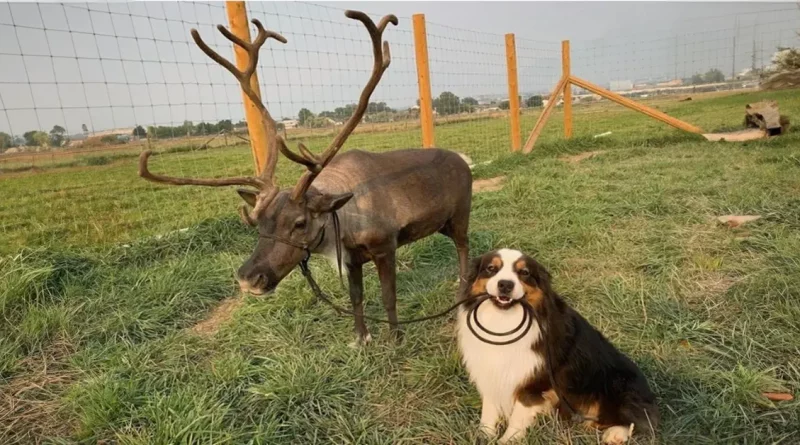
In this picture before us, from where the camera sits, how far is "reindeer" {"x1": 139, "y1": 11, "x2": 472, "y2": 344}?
2.69 metres

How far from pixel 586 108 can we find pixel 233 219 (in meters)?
22.7

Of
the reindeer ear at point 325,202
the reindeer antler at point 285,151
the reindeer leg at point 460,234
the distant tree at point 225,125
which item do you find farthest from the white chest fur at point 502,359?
the distant tree at point 225,125

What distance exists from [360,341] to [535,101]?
12756 mm

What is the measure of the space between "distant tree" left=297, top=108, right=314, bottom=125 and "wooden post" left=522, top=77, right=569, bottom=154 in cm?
537

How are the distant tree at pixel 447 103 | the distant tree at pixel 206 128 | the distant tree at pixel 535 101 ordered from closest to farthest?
the distant tree at pixel 206 128 < the distant tree at pixel 447 103 < the distant tree at pixel 535 101

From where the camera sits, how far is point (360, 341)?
330 centimetres

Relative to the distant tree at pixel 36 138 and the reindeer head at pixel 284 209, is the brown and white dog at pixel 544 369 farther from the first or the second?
the distant tree at pixel 36 138

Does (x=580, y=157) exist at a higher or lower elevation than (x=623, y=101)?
lower

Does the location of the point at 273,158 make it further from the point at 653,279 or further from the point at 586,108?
the point at 586,108

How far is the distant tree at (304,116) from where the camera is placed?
630cm

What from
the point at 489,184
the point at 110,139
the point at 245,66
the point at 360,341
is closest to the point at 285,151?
the point at 360,341

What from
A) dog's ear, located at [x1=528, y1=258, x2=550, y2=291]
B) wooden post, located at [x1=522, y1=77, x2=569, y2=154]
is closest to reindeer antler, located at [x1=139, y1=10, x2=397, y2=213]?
dog's ear, located at [x1=528, y1=258, x2=550, y2=291]

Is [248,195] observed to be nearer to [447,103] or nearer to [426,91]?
[426,91]

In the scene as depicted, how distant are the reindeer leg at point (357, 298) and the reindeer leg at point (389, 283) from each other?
151 millimetres
